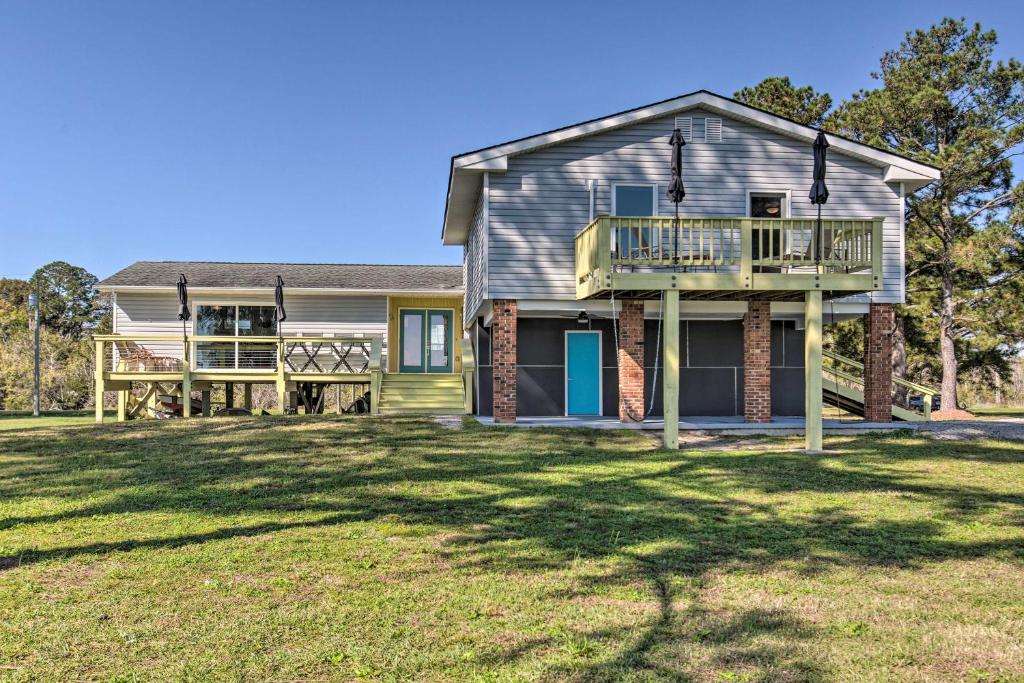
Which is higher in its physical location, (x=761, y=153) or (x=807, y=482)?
(x=761, y=153)

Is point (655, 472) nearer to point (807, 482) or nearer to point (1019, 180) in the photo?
point (807, 482)

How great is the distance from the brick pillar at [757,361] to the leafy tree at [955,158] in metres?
12.4

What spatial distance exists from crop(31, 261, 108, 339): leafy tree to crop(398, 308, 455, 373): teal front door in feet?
128

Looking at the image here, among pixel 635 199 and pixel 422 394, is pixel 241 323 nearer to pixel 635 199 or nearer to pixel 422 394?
pixel 422 394

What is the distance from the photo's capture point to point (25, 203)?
128 feet

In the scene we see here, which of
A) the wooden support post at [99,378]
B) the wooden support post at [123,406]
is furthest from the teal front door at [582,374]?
the wooden support post at [123,406]

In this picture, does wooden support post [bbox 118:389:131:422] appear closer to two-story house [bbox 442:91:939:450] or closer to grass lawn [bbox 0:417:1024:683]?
two-story house [bbox 442:91:939:450]

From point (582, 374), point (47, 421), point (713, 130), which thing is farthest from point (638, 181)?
point (47, 421)

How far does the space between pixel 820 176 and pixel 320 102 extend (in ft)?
66.9

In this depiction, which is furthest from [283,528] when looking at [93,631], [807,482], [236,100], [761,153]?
[236,100]

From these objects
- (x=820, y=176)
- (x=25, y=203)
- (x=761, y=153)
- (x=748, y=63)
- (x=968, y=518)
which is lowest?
(x=968, y=518)

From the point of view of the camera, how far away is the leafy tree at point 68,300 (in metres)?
53.9

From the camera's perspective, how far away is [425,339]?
2439 centimetres

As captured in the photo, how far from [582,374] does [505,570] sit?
13.1 metres
